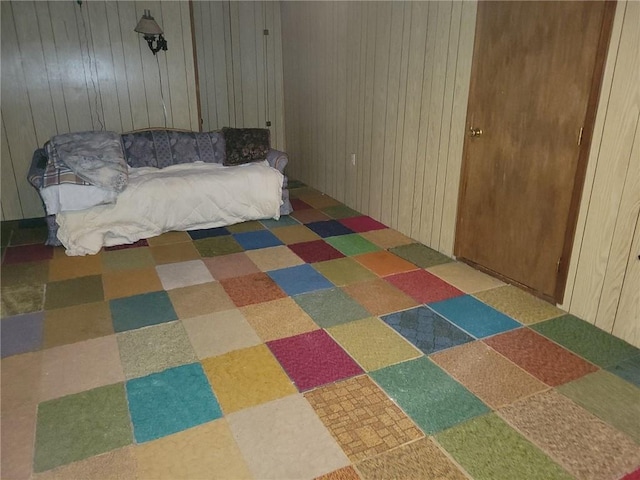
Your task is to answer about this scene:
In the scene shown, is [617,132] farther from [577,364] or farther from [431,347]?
[431,347]

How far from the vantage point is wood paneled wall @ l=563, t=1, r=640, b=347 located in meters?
2.26

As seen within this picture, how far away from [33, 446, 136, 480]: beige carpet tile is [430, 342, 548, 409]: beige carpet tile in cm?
142

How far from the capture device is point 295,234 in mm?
4223

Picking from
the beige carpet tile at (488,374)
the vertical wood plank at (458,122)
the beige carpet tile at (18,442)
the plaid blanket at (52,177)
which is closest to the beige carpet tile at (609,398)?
the beige carpet tile at (488,374)

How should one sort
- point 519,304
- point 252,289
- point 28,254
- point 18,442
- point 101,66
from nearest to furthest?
1. point 18,442
2. point 519,304
3. point 252,289
4. point 28,254
5. point 101,66

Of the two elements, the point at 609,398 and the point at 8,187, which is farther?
the point at 8,187

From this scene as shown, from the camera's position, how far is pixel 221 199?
14.0 ft

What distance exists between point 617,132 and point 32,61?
479 centimetres

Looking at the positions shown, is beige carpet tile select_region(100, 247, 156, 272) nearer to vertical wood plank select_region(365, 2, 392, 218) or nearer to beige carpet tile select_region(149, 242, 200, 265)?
beige carpet tile select_region(149, 242, 200, 265)

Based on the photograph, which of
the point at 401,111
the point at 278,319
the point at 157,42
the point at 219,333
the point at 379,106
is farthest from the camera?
the point at 157,42

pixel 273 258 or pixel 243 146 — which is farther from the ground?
pixel 243 146

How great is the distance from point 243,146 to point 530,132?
9.50ft

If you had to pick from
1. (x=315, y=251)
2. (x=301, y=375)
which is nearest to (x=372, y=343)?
(x=301, y=375)

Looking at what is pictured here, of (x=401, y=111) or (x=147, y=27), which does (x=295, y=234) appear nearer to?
(x=401, y=111)
